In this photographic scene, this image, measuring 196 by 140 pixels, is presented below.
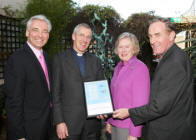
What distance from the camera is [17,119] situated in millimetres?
1998

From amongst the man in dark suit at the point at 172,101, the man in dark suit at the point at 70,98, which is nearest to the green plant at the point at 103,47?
the man in dark suit at the point at 70,98

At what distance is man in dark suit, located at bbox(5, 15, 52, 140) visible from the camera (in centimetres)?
200

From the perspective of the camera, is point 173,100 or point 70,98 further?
point 70,98

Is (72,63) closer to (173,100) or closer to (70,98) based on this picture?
(70,98)

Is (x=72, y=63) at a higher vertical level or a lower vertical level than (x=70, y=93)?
higher

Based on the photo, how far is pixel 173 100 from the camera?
1.75 m

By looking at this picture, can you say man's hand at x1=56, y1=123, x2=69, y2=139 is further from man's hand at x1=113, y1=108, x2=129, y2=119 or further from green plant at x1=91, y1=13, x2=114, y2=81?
green plant at x1=91, y1=13, x2=114, y2=81

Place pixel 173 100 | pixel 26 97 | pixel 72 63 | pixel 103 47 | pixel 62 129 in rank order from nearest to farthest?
1. pixel 173 100
2. pixel 26 97
3. pixel 62 129
4. pixel 72 63
5. pixel 103 47

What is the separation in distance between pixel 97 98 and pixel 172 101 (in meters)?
0.84

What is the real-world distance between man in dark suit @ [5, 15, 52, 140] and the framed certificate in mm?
443

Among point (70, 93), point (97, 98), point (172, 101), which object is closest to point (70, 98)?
point (70, 93)

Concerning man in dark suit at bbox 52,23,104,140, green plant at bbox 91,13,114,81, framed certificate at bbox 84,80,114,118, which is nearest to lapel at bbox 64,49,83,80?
man in dark suit at bbox 52,23,104,140

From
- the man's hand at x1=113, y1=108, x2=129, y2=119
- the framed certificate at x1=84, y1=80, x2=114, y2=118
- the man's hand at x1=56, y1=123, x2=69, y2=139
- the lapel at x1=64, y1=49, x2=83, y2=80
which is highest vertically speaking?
the lapel at x1=64, y1=49, x2=83, y2=80

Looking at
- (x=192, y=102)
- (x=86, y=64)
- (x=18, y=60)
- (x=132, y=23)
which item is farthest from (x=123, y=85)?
(x=132, y=23)
